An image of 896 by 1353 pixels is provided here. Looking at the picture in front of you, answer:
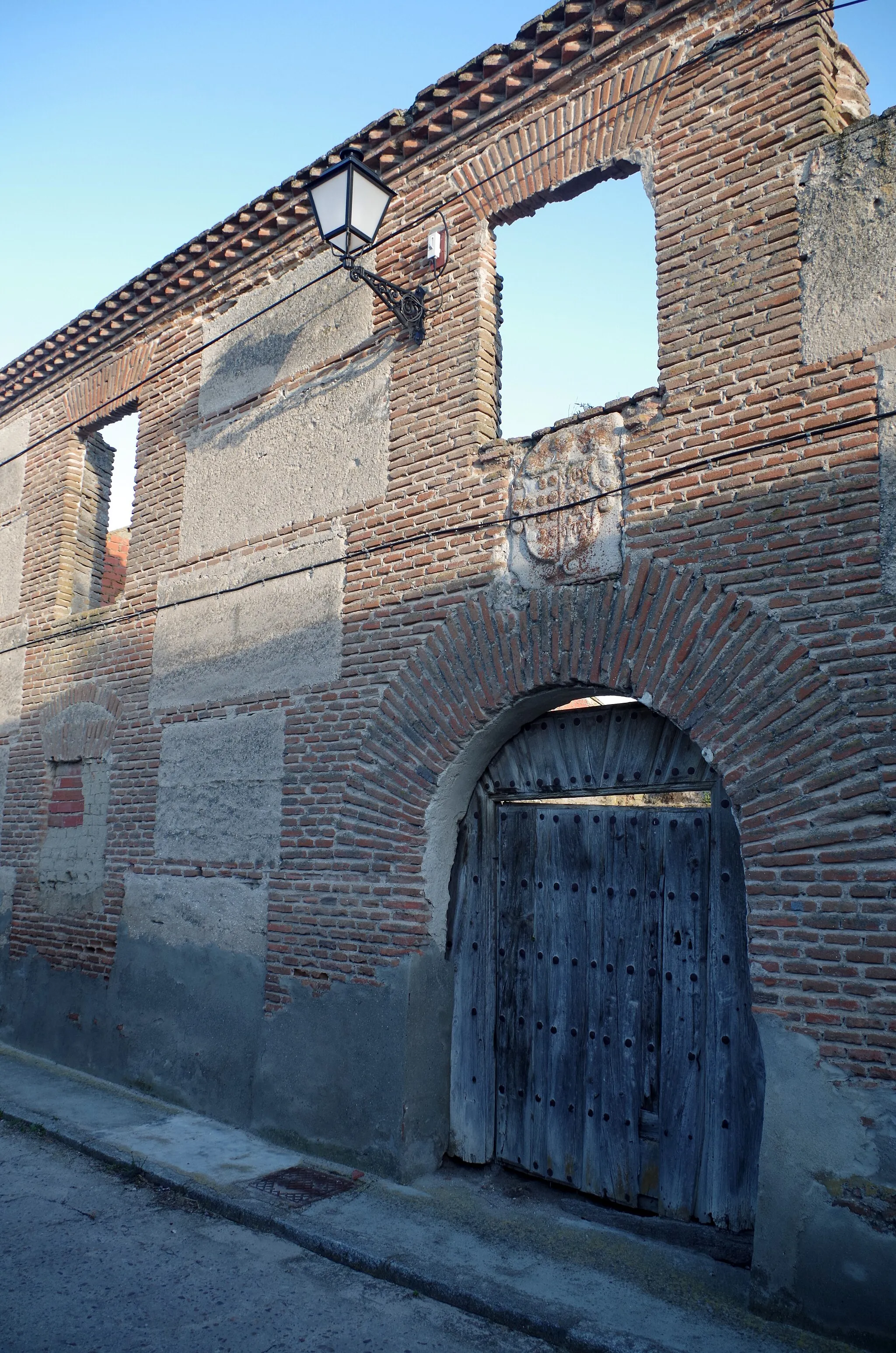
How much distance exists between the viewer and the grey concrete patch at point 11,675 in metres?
8.77

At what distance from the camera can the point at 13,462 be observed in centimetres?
949

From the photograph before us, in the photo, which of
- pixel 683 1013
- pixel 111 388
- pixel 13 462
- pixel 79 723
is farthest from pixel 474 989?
pixel 13 462

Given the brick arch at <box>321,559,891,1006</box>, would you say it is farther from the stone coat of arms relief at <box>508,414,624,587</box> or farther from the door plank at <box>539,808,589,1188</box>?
the door plank at <box>539,808,589,1188</box>

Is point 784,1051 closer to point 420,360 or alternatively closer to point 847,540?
point 847,540

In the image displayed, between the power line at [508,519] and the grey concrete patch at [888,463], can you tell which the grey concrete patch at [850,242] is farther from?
the power line at [508,519]

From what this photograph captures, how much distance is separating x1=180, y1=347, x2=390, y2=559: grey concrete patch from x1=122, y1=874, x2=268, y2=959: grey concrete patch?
2415 millimetres

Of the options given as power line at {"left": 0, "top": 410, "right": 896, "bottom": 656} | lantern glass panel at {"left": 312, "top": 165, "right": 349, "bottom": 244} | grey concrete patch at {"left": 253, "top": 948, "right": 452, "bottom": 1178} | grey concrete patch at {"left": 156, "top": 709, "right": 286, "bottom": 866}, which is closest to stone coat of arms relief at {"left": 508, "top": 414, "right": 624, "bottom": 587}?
power line at {"left": 0, "top": 410, "right": 896, "bottom": 656}

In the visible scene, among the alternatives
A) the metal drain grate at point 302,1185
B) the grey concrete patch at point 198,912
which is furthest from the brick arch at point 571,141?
the metal drain grate at point 302,1185

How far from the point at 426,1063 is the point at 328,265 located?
5245 millimetres

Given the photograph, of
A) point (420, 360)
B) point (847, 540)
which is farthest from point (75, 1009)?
point (847, 540)

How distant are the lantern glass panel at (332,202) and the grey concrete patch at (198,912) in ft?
13.4

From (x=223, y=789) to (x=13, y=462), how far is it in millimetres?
5041

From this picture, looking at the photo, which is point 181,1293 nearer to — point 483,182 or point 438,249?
point 438,249

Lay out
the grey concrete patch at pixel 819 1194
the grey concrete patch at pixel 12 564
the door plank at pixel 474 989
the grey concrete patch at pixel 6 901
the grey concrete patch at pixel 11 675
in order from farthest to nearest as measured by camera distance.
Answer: the grey concrete patch at pixel 12 564
the grey concrete patch at pixel 11 675
the grey concrete patch at pixel 6 901
the door plank at pixel 474 989
the grey concrete patch at pixel 819 1194
